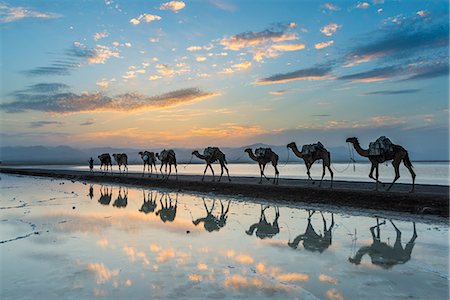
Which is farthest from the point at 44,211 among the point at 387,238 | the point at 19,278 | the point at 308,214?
the point at 387,238

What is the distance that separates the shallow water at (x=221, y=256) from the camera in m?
6.75

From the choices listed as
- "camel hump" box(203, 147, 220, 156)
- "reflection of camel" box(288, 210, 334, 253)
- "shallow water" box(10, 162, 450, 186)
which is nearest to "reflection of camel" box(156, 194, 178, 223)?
"reflection of camel" box(288, 210, 334, 253)

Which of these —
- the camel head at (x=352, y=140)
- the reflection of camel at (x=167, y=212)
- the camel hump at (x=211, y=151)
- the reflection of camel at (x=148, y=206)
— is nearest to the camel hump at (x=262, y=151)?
the camel hump at (x=211, y=151)

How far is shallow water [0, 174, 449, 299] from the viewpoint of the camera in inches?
266

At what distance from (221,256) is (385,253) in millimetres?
4271

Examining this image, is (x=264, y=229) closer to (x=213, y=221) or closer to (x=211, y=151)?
(x=213, y=221)

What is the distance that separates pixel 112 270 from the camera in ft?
25.8

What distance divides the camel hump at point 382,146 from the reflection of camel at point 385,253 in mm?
9060

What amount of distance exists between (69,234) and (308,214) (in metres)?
9.84

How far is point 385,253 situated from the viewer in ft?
30.9

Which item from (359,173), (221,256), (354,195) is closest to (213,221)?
(221,256)

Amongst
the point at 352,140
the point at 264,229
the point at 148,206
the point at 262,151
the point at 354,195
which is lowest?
the point at 148,206

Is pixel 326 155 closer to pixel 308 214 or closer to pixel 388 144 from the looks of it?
pixel 388 144

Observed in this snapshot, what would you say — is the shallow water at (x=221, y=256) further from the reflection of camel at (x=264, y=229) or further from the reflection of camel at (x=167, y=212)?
the reflection of camel at (x=167, y=212)
